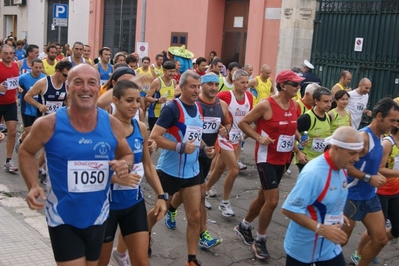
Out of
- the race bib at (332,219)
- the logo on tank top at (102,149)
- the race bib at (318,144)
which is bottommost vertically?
the race bib at (332,219)

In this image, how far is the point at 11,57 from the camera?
31.3 feet

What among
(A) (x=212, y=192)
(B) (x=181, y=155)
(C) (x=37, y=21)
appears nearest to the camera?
(B) (x=181, y=155)

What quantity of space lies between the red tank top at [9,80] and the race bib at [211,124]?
4128 millimetres

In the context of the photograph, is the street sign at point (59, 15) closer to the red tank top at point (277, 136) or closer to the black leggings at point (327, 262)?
the red tank top at point (277, 136)

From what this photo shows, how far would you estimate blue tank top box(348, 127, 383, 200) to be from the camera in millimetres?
5121

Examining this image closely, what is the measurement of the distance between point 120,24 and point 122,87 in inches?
826

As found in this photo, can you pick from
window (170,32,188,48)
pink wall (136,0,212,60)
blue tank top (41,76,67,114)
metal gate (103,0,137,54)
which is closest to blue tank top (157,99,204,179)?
Answer: blue tank top (41,76,67,114)

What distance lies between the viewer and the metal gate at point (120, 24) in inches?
944

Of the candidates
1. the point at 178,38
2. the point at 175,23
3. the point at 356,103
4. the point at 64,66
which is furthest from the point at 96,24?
the point at 64,66

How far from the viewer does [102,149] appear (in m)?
3.59

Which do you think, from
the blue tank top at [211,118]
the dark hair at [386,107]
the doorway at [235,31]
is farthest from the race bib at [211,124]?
the doorway at [235,31]

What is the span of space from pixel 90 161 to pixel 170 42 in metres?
18.2

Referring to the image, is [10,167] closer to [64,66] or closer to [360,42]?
[64,66]

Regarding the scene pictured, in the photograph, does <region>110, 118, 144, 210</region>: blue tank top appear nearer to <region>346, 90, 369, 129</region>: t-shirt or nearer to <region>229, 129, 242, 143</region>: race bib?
<region>229, 129, 242, 143</region>: race bib
